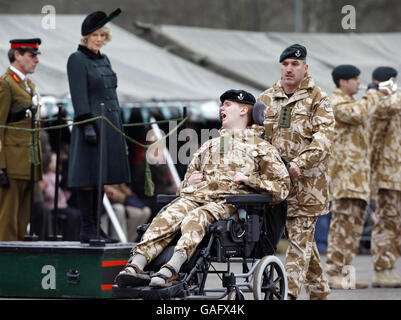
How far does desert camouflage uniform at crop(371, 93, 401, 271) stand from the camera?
1089 centimetres

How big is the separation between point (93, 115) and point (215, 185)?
1790mm

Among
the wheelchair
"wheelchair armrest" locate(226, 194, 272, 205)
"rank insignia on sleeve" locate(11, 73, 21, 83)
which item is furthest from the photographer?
"rank insignia on sleeve" locate(11, 73, 21, 83)

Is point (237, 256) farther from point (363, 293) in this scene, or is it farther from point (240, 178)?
point (363, 293)

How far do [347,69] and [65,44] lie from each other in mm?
5976

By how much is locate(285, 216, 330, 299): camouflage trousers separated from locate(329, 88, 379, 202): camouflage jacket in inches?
85.5

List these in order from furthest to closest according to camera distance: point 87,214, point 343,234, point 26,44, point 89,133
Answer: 1. point 343,234
2. point 26,44
3. point 87,214
4. point 89,133

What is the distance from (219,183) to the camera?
25.1 ft

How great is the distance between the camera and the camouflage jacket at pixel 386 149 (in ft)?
35.8

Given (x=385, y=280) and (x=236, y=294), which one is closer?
(x=236, y=294)

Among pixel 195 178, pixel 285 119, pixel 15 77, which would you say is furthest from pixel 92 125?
pixel 285 119

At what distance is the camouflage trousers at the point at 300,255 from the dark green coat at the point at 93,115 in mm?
1755

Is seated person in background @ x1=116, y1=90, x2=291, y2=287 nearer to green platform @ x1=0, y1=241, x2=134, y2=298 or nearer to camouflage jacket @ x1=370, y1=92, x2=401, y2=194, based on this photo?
green platform @ x1=0, y1=241, x2=134, y2=298

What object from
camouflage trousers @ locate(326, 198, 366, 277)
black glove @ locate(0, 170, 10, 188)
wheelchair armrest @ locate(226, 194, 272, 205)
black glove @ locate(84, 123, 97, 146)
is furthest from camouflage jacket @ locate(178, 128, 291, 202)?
camouflage trousers @ locate(326, 198, 366, 277)

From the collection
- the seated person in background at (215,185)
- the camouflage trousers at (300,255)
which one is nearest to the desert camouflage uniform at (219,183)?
the seated person in background at (215,185)
